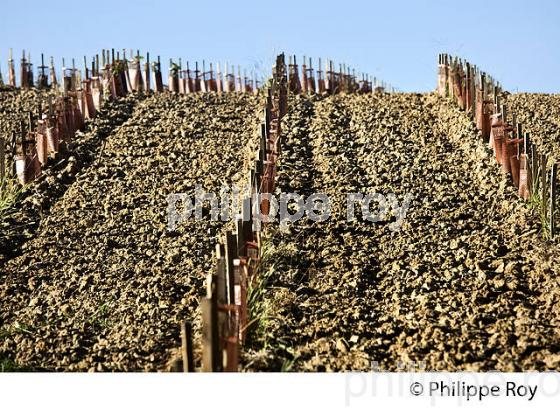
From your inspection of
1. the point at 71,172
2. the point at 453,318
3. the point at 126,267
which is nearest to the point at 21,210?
the point at 71,172

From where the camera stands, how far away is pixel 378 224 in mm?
10453

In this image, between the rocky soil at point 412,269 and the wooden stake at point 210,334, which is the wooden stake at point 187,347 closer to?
the wooden stake at point 210,334

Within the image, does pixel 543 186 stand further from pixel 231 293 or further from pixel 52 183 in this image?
pixel 52 183

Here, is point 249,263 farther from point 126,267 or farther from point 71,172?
point 71,172

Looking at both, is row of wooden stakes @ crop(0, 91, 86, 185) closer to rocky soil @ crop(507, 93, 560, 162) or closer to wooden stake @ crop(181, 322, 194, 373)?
wooden stake @ crop(181, 322, 194, 373)

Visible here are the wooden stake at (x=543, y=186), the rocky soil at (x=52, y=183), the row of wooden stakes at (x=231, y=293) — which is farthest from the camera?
the rocky soil at (x=52, y=183)

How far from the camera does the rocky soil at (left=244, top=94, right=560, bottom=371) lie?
7.46 meters

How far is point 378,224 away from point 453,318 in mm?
2564

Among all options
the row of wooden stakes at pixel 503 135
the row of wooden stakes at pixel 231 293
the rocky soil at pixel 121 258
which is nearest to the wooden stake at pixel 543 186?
the row of wooden stakes at pixel 503 135

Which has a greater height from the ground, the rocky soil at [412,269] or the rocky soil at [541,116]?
the rocky soil at [541,116]

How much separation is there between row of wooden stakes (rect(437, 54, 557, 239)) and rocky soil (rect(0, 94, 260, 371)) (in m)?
3.27

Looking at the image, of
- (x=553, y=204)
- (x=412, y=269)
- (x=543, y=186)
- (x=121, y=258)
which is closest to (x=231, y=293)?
(x=412, y=269)

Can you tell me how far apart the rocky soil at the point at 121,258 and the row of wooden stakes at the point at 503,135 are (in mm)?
3270

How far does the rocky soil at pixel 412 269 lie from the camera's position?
24.5 ft
